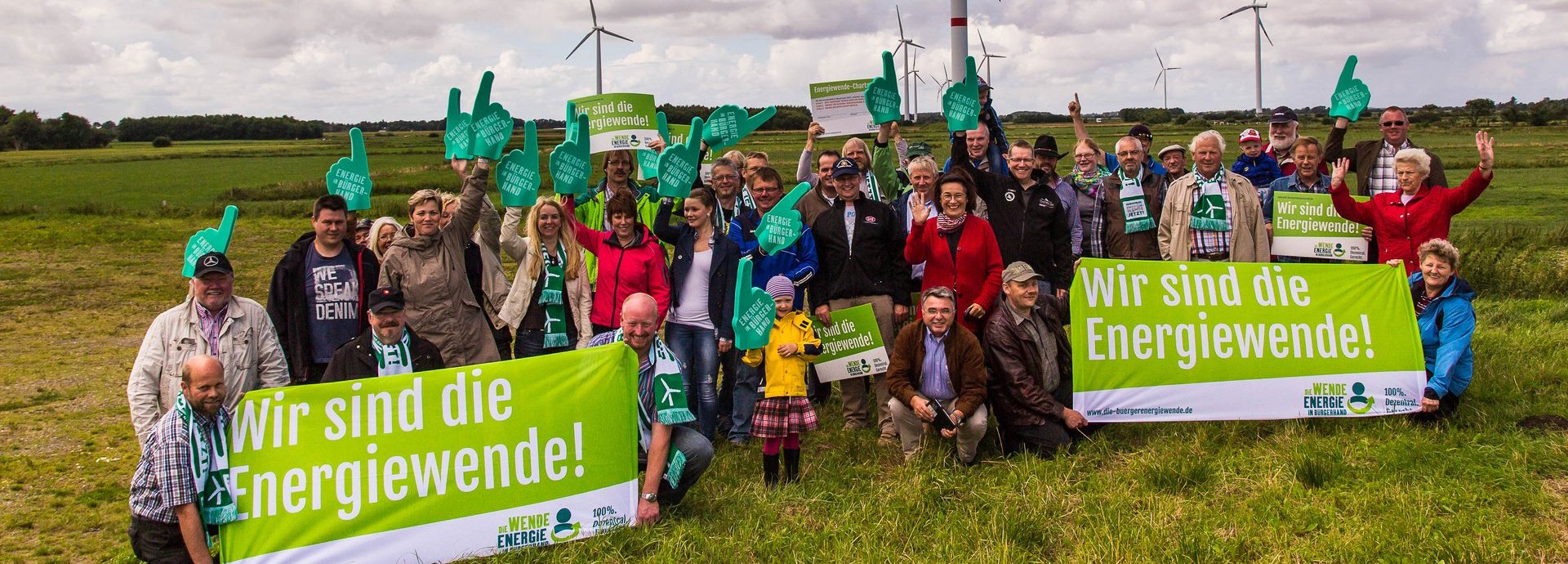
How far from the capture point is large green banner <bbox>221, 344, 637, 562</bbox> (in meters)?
5.93

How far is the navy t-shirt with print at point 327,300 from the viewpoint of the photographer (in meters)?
7.59

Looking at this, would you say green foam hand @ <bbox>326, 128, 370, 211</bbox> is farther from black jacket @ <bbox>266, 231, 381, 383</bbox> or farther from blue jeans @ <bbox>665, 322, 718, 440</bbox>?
blue jeans @ <bbox>665, 322, 718, 440</bbox>

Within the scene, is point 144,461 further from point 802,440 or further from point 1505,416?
point 1505,416

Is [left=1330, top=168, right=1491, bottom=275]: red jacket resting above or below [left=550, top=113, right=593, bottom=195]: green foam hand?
below

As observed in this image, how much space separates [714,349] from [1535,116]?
98925 mm

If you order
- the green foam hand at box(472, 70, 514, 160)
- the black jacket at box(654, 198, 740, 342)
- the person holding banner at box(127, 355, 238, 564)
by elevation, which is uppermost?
the green foam hand at box(472, 70, 514, 160)

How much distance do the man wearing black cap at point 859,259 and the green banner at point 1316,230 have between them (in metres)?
3.76

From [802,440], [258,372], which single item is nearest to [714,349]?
[802,440]

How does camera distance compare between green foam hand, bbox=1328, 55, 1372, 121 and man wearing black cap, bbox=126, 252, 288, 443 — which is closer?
man wearing black cap, bbox=126, 252, 288, 443

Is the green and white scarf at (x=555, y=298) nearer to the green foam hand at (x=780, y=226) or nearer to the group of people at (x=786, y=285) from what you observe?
the group of people at (x=786, y=285)

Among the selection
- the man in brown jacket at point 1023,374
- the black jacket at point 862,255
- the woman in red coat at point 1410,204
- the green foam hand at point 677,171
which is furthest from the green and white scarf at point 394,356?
the woman in red coat at point 1410,204

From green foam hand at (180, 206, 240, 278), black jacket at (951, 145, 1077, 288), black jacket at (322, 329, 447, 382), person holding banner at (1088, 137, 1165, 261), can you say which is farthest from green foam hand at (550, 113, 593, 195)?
person holding banner at (1088, 137, 1165, 261)

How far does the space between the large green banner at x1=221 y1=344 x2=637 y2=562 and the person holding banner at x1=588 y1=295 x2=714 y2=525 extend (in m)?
0.13

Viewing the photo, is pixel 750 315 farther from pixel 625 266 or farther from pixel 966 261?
pixel 966 261
